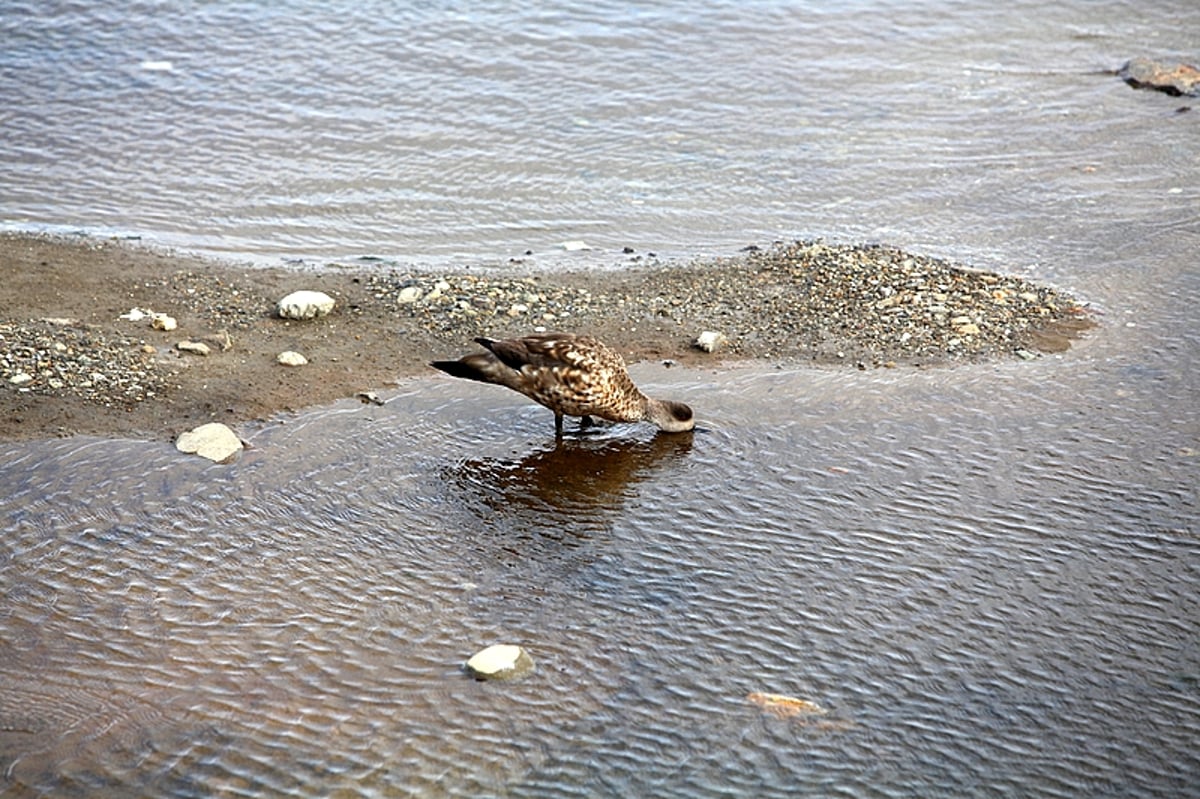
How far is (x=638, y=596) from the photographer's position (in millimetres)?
5566

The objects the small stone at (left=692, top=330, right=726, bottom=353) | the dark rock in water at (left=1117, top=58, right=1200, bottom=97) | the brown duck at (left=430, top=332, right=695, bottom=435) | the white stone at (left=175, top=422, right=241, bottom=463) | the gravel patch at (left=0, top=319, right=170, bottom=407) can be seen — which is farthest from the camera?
the dark rock in water at (left=1117, top=58, right=1200, bottom=97)

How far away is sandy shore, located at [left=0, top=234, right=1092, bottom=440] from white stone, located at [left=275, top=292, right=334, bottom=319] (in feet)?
0.22

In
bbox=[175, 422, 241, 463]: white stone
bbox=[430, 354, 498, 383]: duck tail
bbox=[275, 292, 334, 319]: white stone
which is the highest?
bbox=[430, 354, 498, 383]: duck tail

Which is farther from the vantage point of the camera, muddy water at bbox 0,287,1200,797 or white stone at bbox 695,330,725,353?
white stone at bbox 695,330,725,353

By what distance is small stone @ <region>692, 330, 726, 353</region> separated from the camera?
7.76m

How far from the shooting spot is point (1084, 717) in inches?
191

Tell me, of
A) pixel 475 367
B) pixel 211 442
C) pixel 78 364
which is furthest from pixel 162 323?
pixel 475 367

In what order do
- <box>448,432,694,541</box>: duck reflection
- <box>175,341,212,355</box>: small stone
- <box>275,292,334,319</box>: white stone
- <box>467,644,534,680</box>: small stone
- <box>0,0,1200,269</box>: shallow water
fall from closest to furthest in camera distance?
<box>467,644,534,680</box>: small stone → <box>448,432,694,541</box>: duck reflection → <box>175,341,212,355</box>: small stone → <box>275,292,334,319</box>: white stone → <box>0,0,1200,269</box>: shallow water

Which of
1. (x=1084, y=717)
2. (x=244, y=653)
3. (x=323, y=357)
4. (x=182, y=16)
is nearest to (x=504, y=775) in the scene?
(x=244, y=653)

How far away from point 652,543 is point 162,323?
11.4 feet

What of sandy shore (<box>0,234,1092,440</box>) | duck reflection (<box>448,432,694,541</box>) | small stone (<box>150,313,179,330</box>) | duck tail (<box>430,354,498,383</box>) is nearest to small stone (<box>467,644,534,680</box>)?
duck reflection (<box>448,432,694,541</box>)

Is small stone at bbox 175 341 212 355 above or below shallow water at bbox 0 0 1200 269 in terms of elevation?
below

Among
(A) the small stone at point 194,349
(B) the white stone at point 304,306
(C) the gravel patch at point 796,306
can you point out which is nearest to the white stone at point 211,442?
(A) the small stone at point 194,349

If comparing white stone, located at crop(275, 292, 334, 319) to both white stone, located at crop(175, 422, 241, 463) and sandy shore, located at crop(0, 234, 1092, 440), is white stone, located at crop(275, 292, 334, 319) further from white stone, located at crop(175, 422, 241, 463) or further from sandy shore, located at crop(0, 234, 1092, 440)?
white stone, located at crop(175, 422, 241, 463)
